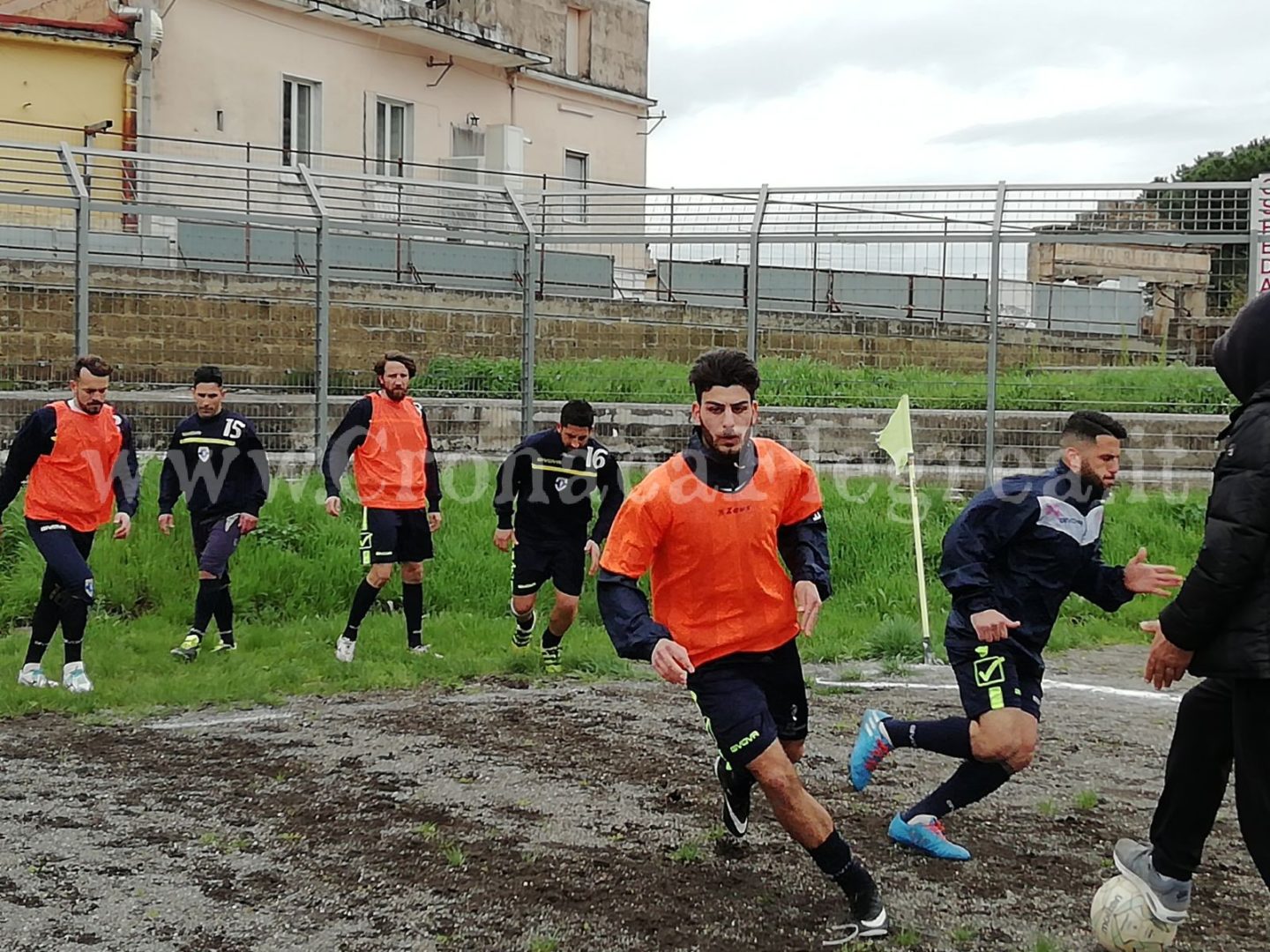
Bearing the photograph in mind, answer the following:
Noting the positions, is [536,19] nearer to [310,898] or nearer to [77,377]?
[77,377]

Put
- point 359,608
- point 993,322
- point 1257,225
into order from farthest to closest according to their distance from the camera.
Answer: point 993,322
point 1257,225
point 359,608

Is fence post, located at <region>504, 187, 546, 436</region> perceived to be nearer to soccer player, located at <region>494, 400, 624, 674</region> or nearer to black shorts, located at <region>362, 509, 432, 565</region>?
black shorts, located at <region>362, 509, 432, 565</region>

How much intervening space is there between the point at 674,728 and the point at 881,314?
28.3 ft

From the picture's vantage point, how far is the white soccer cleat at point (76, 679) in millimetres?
8969

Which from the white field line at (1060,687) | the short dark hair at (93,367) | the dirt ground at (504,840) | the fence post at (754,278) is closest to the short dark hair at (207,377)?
the short dark hair at (93,367)

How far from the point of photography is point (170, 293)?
13484mm

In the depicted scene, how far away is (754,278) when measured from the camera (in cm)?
1366

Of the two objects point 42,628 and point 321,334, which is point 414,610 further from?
point 321,334

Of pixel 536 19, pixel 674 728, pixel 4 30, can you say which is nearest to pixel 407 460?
pixel 674 728

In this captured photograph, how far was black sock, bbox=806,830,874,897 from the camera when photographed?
192 inches

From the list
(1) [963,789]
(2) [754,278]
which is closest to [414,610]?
(2) [754,278]

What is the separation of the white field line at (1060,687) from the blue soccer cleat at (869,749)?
3126mm

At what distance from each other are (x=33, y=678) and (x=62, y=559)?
761 mm

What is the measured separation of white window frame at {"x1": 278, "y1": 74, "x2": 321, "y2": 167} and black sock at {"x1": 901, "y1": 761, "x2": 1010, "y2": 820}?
2227 centimetres
